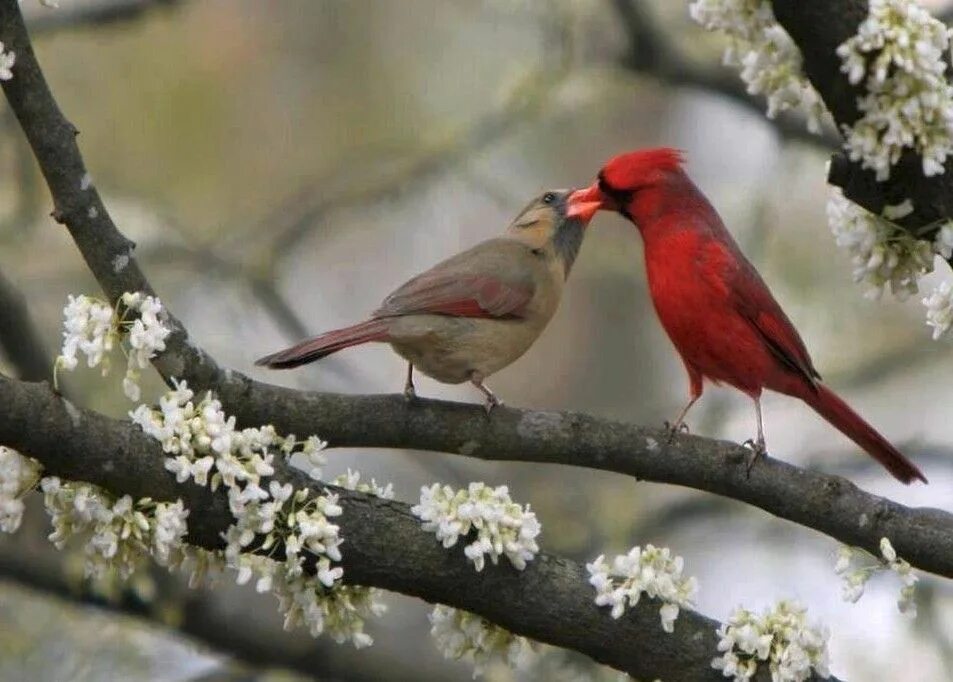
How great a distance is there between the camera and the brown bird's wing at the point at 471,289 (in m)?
4.68

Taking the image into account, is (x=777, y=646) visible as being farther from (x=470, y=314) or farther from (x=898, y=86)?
(x=470, y=314)

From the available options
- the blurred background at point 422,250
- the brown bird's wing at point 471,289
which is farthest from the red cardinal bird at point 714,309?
the blurred background at point 422,250

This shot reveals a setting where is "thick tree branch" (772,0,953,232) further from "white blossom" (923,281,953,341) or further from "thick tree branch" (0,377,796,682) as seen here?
"thick tree branch" (0,377,796,682)

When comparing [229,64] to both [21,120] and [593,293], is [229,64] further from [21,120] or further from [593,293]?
[21,120]

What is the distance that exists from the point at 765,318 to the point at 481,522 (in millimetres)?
2166

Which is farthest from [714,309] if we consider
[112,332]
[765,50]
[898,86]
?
[112,332]

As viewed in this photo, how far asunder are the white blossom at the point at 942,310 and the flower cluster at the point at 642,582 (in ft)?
2.33

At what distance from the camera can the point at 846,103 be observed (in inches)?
117

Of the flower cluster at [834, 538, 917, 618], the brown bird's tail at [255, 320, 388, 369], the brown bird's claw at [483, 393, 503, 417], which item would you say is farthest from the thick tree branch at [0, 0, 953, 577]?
the brown bird's tail at [255, 320, 388, 369]

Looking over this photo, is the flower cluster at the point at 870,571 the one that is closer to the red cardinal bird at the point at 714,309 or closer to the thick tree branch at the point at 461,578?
the thick tree branch at the point at 461,578

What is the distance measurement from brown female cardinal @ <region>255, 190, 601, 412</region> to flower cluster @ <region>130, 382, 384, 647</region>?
1.05 meters

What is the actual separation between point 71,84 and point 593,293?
11.1 ft

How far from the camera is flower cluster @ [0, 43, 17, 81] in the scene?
3.04 meters

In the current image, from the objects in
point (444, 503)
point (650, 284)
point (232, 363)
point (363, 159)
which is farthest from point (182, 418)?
point (363, 159)
